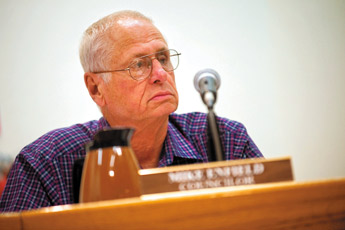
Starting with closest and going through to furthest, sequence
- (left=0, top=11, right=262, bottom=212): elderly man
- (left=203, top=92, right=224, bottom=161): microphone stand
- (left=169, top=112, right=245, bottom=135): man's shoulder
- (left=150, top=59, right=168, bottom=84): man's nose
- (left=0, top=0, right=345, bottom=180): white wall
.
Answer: (left=203, top=92, right=224, bottom=161): microphone stand
(left=0, top=11, right=262, bottom=212): elderly man
(left=150, top=59, right=168, bottom=84): man's nose
(left=169, top=112, right=245, bottom=135): man's shoulder
(left=0, top=0, right=345, bottom=180): white wall

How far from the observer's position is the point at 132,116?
1418 mm

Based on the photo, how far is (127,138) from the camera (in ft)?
2.11

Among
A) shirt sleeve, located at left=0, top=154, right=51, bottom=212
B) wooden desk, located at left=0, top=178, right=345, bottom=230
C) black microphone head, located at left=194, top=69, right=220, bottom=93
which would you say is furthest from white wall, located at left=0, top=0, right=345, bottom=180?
wooden desk, located at left=0, top=178, right=345, bottom=230

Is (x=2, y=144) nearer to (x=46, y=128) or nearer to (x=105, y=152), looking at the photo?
(x=46, y=128)

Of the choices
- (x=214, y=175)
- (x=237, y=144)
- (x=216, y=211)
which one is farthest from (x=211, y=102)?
(x=237, y=144)

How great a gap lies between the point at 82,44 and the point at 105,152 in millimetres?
1079

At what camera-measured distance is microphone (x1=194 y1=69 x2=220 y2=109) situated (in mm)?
908

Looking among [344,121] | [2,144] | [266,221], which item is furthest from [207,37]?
[266,221]

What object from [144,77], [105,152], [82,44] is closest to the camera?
[105,152]

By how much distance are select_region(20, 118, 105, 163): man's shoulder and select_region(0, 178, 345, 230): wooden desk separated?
84 cm

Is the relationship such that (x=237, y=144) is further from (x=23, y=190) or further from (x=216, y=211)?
(x=216, y=211)

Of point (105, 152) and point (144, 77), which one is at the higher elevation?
point (144, 77)

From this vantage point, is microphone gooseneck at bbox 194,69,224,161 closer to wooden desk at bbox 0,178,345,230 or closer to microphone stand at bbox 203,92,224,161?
microphone stand at bbox 203,92,224,161

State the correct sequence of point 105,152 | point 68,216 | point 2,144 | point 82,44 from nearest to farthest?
point 68,216 < point 105,152 < point 82,44 < point 2,144
